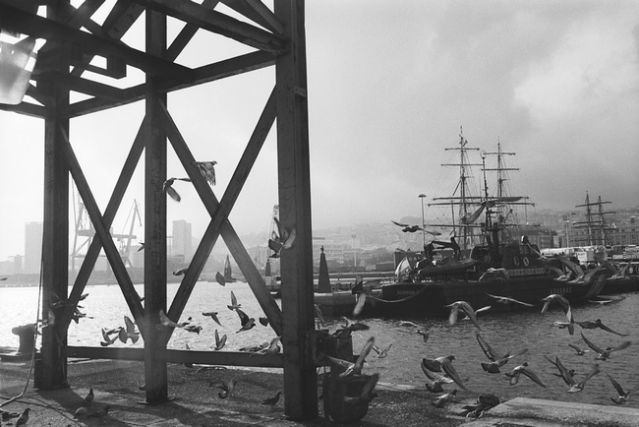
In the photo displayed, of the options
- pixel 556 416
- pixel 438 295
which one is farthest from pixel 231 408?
pixel 438 295

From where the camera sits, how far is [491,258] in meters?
70.2

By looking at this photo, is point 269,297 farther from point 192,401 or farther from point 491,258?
point 491,258

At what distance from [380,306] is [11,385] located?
173 ft

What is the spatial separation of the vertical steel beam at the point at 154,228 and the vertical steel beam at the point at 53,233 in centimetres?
214

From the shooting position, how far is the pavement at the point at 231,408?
→ 4.88m

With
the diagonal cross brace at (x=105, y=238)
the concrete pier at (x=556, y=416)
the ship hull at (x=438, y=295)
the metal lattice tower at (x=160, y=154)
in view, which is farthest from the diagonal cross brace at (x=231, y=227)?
the ship hull at (x=438, y=295)

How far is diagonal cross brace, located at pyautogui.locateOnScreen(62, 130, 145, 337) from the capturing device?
739cm

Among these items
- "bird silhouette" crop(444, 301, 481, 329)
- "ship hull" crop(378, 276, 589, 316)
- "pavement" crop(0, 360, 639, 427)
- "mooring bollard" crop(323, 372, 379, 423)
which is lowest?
"ship hull" crop(378, 276, 589, 316)

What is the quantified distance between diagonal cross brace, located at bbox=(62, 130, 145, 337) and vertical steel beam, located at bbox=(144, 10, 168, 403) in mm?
207

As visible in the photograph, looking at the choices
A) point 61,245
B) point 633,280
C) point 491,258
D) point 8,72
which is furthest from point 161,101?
point 633,280

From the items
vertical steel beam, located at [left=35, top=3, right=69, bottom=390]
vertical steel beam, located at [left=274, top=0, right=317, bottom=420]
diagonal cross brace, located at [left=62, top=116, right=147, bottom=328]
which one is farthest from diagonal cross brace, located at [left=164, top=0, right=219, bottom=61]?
vertical steel beam, located at [left=35, top=3, right=69, bottom=390]

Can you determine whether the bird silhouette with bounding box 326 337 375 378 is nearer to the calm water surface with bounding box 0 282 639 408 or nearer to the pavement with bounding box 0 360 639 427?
the pavement with bounding box 0 360 639 427

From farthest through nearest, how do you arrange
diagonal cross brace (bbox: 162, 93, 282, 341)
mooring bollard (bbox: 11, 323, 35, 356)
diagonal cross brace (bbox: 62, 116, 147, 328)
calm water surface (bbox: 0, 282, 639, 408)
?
calm water surface (bbox: 0, 282, 639, 408) → mooring bollard (bbox: 11, 323, 35, 356) → diagonal cross brace (bbox: 62, 116, 147, 328) → diagonal cross brace (bbox: 162, 93, 282, 341)

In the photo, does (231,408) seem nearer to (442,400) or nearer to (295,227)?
(295,227)
